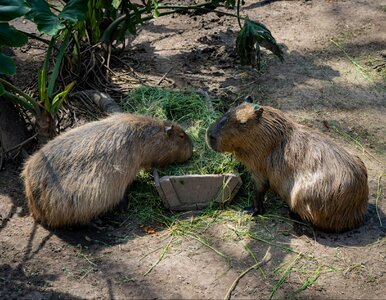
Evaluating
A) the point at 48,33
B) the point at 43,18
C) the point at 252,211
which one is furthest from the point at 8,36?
the point at 252,211

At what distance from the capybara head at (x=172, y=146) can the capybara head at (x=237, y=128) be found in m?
0.35

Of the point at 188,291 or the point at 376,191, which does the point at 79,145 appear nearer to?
the point at 188,291

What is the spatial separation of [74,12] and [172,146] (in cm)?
128

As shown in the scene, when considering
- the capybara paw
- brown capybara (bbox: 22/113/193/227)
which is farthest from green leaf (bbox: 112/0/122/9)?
the capybara paw

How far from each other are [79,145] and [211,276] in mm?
1362

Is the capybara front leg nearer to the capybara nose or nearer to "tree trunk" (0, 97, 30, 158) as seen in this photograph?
the capybara nose

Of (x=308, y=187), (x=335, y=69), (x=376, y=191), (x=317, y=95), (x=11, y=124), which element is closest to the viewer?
(x=308, y=187)

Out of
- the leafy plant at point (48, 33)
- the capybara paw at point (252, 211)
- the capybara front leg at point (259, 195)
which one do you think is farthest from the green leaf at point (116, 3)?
the capybara paw at point (252, 211)

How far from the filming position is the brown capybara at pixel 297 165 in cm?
428

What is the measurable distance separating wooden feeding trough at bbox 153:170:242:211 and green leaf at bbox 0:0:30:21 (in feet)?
5.25

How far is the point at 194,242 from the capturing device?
4.37 metres

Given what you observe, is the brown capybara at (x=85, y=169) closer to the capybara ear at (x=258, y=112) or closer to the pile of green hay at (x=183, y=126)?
the pile of green hay at (x=183, y=126)

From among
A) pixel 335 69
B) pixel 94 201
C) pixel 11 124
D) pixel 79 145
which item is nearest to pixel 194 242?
pixel 94 201

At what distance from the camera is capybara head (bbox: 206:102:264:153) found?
451cm
